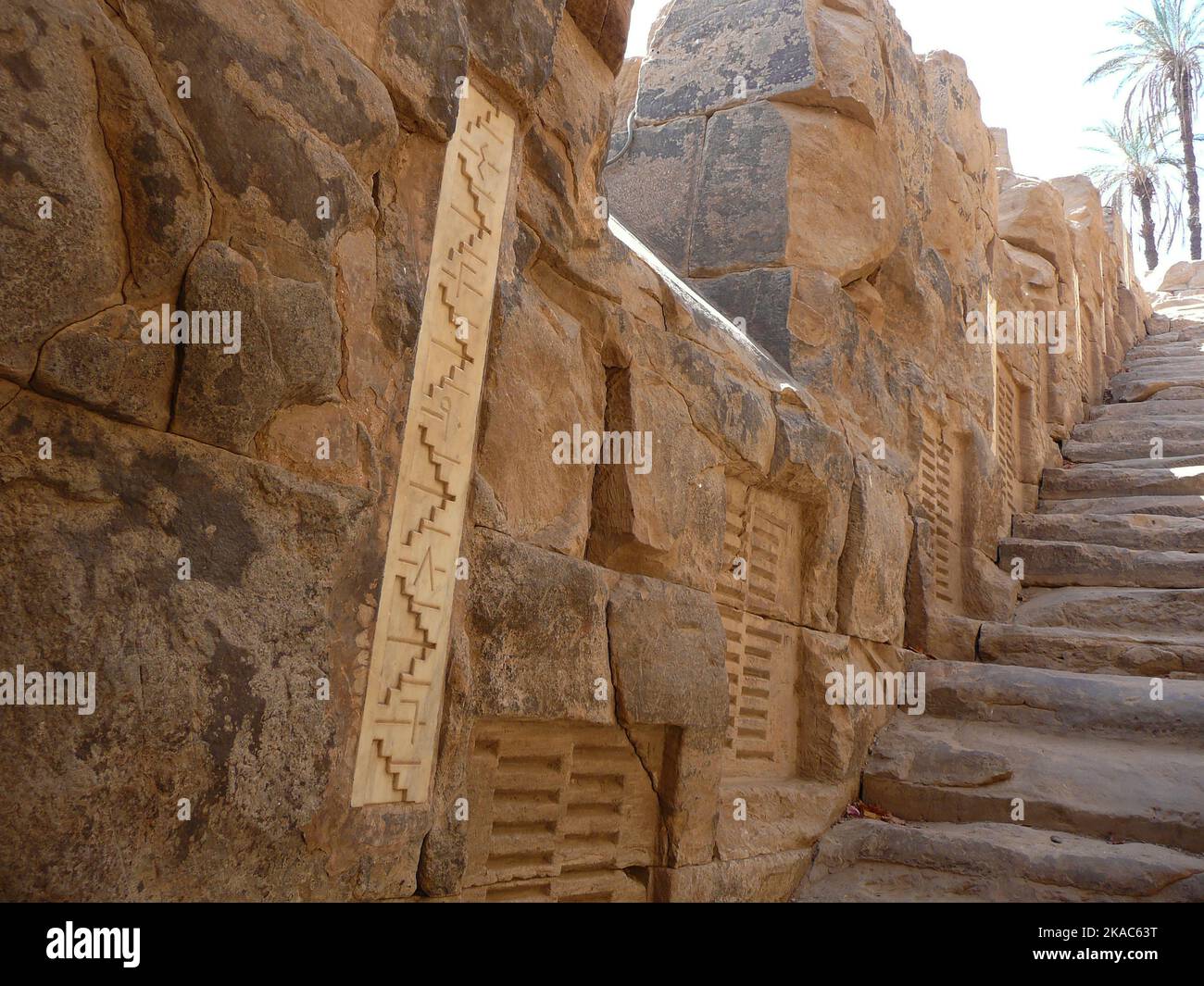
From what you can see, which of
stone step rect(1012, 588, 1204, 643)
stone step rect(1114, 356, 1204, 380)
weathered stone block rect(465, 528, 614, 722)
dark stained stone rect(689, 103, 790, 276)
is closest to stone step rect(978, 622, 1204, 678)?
stone step rect(1012, 588, 1204, 643)

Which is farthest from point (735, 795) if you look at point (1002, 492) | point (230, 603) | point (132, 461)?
point (1002, 492)

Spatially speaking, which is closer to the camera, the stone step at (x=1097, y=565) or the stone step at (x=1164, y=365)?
the stone step at (x=1097, y=565)

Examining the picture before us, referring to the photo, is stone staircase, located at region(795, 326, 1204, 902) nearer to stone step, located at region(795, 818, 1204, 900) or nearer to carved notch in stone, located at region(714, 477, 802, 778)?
stone step, located at region(795, 818, 1204, 900)

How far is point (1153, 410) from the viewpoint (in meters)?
11.7

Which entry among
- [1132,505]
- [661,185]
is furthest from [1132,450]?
[661,185]

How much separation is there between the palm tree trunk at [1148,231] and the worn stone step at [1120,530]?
2076 centimetres

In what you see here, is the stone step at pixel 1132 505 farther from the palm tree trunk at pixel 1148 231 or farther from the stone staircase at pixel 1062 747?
the palm tree trunk at pixel 1148 231

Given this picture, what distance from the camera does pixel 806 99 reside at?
6191 mm

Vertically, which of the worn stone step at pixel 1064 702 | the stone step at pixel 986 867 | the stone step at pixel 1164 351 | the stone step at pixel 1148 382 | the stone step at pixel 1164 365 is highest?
the stone step at pixel 1164 351

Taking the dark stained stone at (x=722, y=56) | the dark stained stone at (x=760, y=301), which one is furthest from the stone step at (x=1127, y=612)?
the dark stained stone at (x=722, y=56)

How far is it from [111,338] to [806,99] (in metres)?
5.27

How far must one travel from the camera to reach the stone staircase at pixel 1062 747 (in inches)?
171

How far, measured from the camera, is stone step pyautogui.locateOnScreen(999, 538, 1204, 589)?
7.01 m

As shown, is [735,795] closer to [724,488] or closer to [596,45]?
[724,488]
